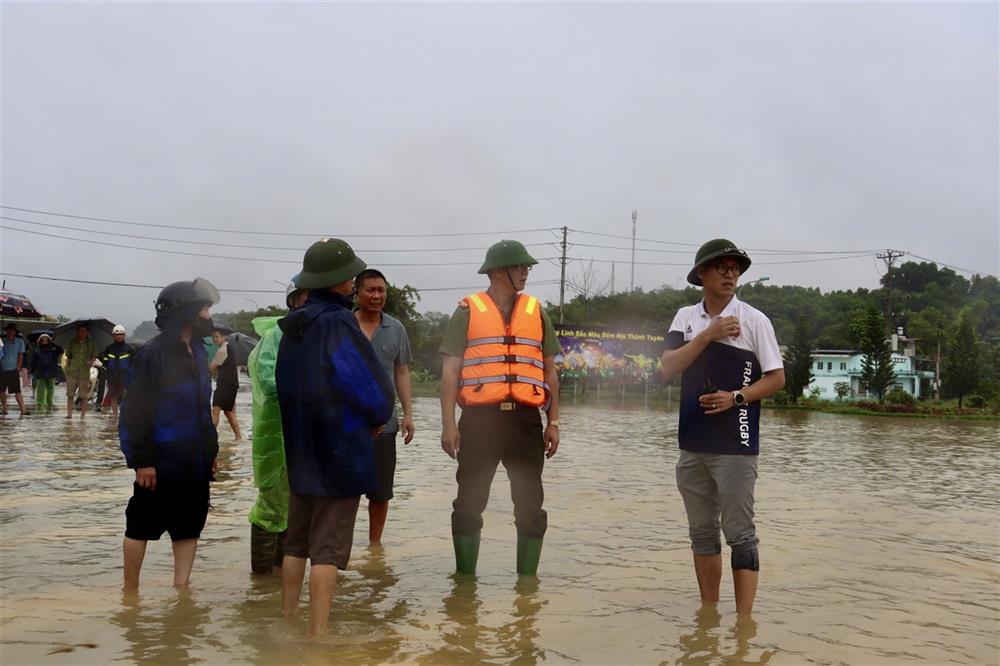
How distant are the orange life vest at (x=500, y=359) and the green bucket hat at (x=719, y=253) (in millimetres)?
1129

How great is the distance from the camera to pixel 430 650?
421 cm

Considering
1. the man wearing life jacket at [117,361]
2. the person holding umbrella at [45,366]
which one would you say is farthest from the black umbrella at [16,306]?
the man wearing life jacket at [117,361]

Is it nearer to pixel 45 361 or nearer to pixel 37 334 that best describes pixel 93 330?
pixel 45 361

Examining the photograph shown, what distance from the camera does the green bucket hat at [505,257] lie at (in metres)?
5.62

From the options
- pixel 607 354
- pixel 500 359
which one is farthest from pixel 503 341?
pixel 607 354

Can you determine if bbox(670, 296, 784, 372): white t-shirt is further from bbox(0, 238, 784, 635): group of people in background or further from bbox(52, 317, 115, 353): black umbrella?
bbox(52, 317, 115, 353): black umbrella

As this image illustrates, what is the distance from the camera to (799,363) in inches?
2162

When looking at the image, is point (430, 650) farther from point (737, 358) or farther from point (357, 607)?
point (737, 358)

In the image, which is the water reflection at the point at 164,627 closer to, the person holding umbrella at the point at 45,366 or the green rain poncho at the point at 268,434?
the green rain poncho at the point at 268,434

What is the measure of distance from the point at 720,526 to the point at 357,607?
6.64 feet

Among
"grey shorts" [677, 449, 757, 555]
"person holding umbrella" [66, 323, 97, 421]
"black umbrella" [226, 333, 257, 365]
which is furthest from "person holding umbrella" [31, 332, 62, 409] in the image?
"grey shorts" [677, 449, 757, 555]

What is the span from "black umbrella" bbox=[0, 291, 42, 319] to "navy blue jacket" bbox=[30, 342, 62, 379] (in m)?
27.3

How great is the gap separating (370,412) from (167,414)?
1.33m

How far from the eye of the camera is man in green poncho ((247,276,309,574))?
521 centimetres
